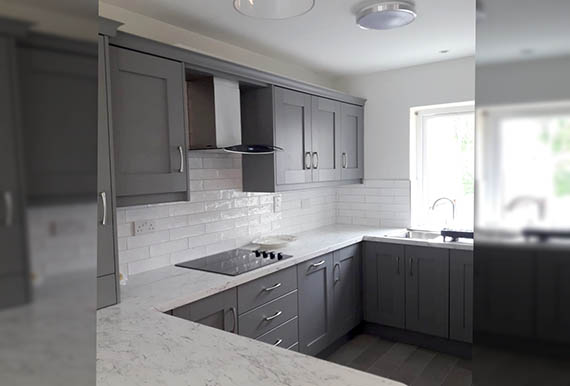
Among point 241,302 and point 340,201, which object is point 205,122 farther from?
point 340,201

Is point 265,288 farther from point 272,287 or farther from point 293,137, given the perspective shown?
point 293,137

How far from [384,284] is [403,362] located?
1.98 ft

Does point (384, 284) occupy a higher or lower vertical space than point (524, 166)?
lower

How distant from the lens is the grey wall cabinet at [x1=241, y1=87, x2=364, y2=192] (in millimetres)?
2916

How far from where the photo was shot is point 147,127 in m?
2.03

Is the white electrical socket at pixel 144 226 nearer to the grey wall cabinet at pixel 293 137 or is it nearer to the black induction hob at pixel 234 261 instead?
the black induction hob at pixel 234 261

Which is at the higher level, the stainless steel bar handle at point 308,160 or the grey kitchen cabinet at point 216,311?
the stainless steel bar handle at point 308,160

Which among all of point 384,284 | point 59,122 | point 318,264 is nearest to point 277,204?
point 318,264

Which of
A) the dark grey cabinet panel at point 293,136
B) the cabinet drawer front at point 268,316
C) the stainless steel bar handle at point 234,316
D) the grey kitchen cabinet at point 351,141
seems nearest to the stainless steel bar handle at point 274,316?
the cabinet drawer front at point 268,316

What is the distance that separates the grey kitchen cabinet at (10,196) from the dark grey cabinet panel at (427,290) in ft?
10.5

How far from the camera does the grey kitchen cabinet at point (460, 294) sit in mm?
2926

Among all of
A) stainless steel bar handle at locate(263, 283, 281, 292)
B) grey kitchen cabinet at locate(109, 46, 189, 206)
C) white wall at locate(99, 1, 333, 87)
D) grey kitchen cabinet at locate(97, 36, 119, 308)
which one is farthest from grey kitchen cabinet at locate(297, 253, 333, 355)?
white wall at locate(99, 1, 333, 87)

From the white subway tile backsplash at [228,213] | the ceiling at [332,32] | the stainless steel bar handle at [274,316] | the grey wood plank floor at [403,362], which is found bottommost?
the grey wood plank floor at [403,362]

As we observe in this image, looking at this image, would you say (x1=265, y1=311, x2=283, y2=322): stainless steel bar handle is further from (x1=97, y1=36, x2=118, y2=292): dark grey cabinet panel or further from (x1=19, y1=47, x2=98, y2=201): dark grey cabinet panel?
(x1=19, y1=47, x2=98, y2=201): dark grey cabinet panel
